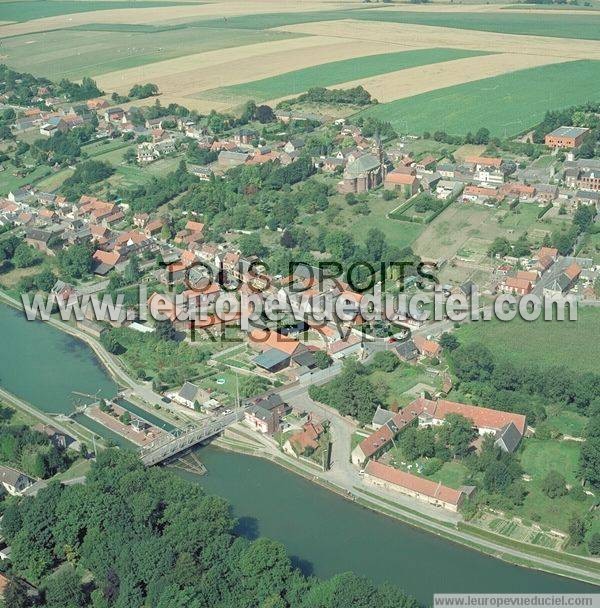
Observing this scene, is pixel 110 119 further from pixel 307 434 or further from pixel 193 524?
pixel 193 524

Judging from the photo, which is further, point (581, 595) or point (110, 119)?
point (110, 119)

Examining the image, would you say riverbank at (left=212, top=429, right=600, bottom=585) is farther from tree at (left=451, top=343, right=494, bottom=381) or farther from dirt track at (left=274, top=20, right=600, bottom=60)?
dirt track at (left=274, top=20, right=600, bottom=60)

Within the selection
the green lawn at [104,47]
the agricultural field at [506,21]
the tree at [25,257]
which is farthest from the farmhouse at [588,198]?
the green lawn at [104,47]

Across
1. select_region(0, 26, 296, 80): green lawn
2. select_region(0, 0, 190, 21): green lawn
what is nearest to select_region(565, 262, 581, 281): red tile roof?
select_region(0, 26, 296, 80): green lawn

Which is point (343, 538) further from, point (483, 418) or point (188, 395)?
point (188, 395)

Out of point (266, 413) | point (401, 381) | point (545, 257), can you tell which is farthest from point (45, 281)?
point (545, 257)

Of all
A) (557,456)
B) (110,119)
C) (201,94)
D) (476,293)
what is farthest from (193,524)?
(201,94)
